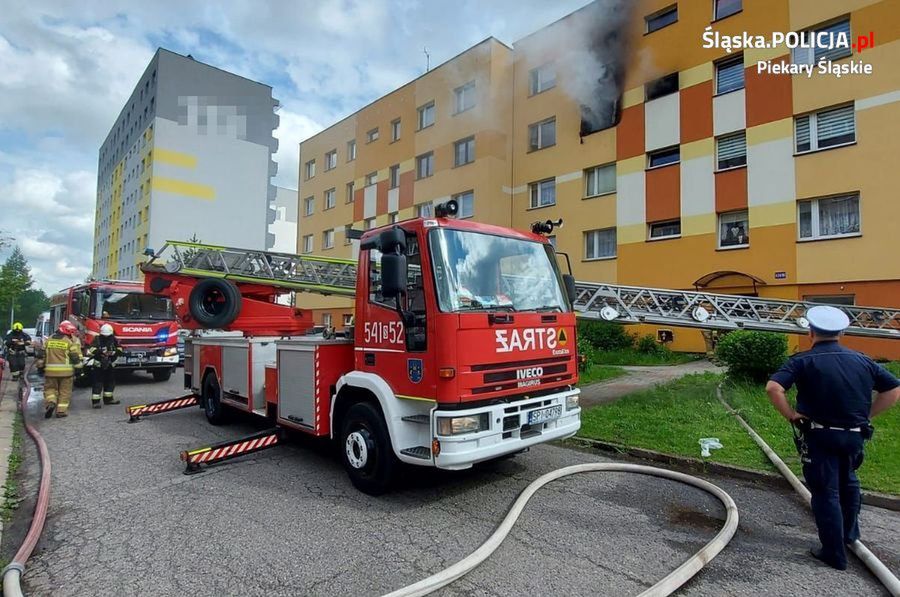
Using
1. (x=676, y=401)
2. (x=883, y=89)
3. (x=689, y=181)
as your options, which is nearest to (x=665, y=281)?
(x=689, y=181)

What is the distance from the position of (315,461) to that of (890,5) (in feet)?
54.7

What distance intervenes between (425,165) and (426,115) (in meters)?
2.48

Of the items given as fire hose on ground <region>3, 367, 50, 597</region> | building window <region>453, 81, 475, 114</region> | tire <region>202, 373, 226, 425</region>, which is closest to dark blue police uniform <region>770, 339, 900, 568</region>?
fire hose on ground <region>3, 367, 50, 597</region>

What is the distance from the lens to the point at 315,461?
5.81 meters

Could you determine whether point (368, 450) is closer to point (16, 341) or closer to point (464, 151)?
point (16, 341)

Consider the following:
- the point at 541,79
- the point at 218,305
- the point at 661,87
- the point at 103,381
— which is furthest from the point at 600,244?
the point at 103,381

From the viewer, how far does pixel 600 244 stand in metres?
18.4

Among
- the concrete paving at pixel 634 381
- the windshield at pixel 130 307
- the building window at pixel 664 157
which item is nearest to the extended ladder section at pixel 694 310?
the concrete paving at pixel 634 381

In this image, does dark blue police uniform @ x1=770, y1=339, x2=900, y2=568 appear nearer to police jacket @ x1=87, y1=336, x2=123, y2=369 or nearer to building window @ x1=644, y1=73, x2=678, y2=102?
police jacket @ x1=87, y1=336, x2=123, y2=369

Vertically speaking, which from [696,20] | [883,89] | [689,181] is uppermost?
[696,20]

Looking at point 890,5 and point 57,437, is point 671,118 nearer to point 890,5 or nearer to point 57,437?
point 890,5

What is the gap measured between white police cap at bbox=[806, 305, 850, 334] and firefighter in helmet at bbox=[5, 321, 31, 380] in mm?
16906

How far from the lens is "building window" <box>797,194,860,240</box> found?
13.0 metres

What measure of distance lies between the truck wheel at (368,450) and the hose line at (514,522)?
3.71 feet
